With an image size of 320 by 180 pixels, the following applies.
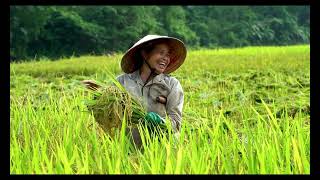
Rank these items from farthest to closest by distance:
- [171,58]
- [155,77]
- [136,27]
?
[136,27] → [171,58] → [155,77]

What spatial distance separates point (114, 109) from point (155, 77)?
1.16 feet

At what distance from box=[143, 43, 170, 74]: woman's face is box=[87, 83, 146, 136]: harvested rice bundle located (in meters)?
0.21

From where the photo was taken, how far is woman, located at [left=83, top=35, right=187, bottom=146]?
2.31 meters

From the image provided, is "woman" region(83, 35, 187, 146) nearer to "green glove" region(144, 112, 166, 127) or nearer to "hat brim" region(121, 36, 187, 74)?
"hat brim" region(121, 36, 187, 74)

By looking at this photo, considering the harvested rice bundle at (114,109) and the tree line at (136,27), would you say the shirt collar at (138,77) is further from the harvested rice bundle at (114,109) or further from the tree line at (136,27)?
the tree line at (136,27)

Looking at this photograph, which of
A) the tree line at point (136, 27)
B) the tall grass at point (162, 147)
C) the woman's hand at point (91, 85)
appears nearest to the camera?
the tall grass at point (162, 147)

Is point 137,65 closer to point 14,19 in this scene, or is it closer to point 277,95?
point 277,95

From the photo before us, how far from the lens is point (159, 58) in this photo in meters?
2.32

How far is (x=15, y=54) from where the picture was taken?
674 inches

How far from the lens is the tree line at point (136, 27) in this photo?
57.6ft

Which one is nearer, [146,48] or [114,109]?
[114,109]

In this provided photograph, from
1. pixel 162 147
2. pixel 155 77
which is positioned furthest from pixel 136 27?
pixel 162 147

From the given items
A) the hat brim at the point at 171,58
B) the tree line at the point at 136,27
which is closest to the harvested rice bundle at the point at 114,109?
the hat brim at the point at 171,58

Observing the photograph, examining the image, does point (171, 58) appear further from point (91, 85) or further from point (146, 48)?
point (91, 85)
